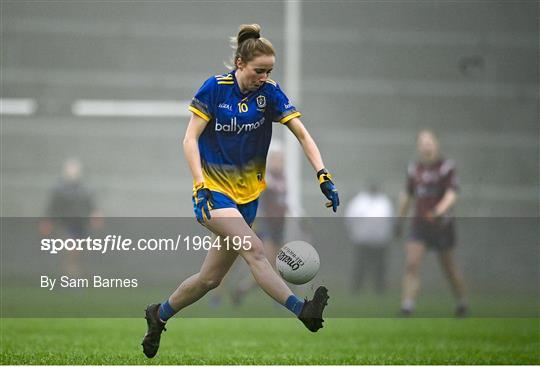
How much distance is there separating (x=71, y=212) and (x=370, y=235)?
470 centimetres

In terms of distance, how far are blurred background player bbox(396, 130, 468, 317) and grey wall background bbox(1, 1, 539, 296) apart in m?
4.31

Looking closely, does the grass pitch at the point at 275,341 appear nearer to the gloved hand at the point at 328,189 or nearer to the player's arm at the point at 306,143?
the gloved hand at the point at 328,189

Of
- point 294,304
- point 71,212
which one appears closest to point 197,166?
point 294,304

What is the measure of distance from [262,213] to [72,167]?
4.26 meters

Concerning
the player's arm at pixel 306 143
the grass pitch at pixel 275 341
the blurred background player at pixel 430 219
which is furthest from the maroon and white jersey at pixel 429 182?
the player's arm at pixel 306 143

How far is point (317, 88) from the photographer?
16141 millimetres

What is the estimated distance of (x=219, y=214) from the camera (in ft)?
19.3

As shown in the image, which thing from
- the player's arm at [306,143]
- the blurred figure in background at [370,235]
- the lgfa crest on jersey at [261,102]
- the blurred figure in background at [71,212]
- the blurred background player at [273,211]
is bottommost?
the blurred figure in background at [370,235]

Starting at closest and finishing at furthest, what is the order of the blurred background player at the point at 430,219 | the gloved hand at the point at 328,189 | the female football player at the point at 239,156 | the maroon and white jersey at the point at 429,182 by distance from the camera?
1. the female football player at the point at 239,156
2. the gloved hand at the point at 328,189
3. the blurred background player at the point at 430,219
4. the maroon and white jersey at the point at 429,182

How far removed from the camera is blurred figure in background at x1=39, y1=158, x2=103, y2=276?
45.2 feet

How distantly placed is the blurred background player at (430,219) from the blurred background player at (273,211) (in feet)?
5.08

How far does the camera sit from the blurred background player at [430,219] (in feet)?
36.1

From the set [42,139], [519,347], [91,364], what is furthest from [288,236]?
[91,364]

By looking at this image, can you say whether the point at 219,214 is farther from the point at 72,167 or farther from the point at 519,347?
the point at 72,167
